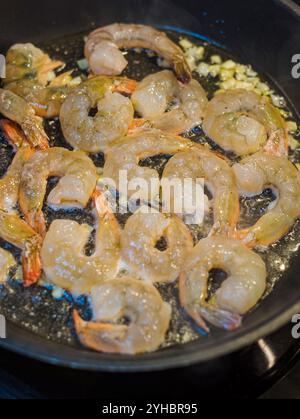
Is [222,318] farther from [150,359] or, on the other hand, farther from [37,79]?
[37,79]

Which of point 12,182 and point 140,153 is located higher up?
point 140,153

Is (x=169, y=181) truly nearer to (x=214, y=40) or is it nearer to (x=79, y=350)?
(x=79, y=350)

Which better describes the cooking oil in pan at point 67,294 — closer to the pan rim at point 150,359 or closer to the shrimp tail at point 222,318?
the shrimp tail at point 222,318

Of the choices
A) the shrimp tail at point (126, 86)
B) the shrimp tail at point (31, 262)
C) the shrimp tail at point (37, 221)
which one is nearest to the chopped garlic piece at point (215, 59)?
the shrimp tail at point (126, 86)

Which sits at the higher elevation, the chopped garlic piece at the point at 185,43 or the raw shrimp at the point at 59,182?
the chopped garlic piece at the point at 185,43

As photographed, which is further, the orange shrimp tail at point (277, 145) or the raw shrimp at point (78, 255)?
the orange shrimp tail at point (277, 145)

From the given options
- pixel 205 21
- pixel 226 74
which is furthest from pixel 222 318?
pixel 205 21

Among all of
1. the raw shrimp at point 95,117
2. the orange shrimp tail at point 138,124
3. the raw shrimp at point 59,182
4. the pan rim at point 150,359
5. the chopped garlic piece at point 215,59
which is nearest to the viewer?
the pan rim at point 150,359
